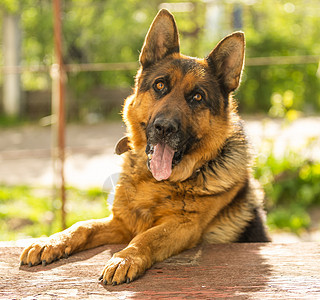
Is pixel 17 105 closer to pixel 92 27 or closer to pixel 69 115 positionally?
pixel 69 115

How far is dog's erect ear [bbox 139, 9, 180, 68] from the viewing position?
309 cm

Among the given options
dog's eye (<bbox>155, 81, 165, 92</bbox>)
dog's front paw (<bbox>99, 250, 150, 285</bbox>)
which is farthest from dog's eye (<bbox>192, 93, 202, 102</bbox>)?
dog's front paw (<bbox>99, 250, 150, 285</bbox>)

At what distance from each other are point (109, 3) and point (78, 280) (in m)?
12.4

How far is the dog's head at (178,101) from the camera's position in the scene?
109 inches

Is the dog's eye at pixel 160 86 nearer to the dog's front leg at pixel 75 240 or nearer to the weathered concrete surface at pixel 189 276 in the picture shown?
the dog's front leg at pixel 75 240

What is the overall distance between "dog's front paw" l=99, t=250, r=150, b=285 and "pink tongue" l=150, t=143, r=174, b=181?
2.12ft

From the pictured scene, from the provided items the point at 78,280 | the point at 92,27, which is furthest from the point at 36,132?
the point at 78,280

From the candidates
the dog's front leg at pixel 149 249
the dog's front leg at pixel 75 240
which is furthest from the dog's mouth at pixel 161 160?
the dog's front leg at pixel 75 240

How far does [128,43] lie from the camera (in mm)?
13914

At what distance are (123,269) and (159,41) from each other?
1784mm

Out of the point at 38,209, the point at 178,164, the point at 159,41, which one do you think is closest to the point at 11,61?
the point at 38,209

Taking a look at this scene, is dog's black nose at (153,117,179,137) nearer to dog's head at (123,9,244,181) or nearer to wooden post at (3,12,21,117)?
dog's head at (123,9,244,181)

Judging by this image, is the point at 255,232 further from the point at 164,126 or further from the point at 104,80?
the point at 104,80

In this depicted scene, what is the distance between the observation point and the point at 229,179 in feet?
9.48
